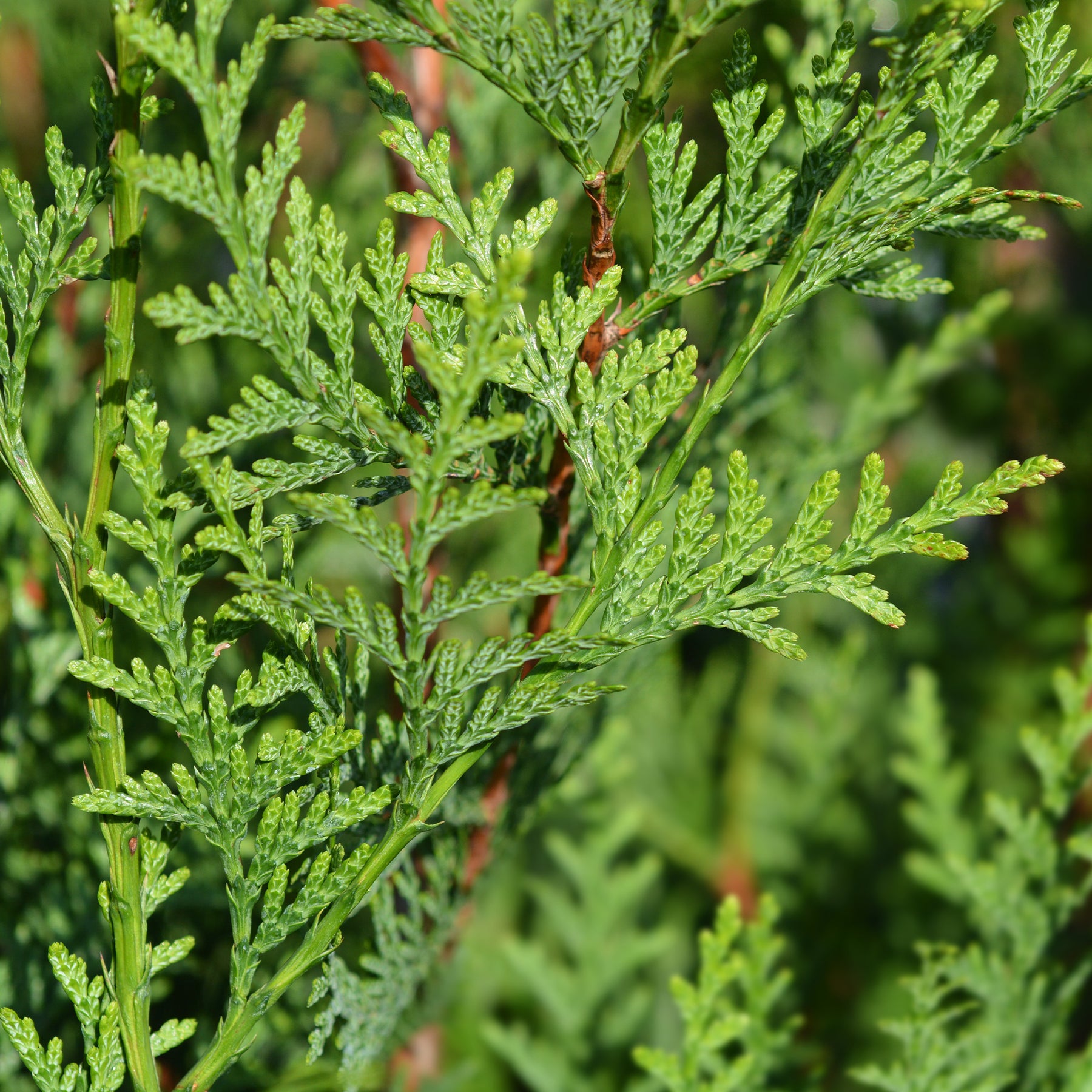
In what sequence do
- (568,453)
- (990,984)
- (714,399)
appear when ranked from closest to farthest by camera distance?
1. (714,399)
2. (568,453)
3. (990,984)

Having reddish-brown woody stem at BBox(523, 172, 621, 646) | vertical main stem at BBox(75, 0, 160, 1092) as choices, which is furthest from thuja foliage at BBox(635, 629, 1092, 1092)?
vertical main stem at BBox(75, 0, 160, 1092)

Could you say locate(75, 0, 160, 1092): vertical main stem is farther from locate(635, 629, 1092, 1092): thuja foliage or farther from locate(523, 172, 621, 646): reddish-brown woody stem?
locate(635, 629, 1092, 1092): thuja foliage

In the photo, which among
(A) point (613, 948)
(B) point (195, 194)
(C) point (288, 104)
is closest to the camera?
(B) point (195, 194)

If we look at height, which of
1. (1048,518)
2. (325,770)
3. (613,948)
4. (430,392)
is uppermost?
(430,392)

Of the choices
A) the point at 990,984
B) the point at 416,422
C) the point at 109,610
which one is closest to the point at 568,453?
the point at 416,422

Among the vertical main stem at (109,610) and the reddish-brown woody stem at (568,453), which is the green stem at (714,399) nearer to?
the reddish-brown woody stem at (568,453)

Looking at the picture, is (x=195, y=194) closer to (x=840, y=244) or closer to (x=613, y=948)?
(x=840, y=244)

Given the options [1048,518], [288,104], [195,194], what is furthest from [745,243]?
[1048,518]

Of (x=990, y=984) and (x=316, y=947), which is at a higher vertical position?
(x=316, y=947)

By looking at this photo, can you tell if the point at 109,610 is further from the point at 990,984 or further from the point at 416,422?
the point at 990,984
